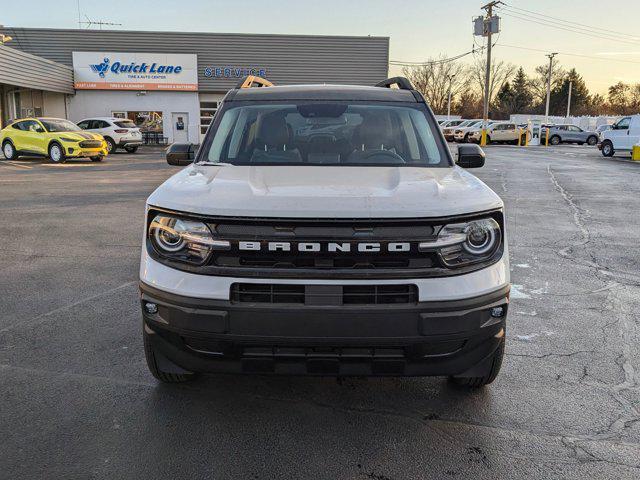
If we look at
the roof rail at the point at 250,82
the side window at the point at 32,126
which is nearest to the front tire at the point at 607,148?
the side window at the point at 32,126

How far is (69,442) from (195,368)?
758 millimetres

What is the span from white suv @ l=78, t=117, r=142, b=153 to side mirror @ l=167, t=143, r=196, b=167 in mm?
24277

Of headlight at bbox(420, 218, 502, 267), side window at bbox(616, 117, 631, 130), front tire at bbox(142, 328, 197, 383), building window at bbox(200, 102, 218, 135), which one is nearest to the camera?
headlight at bbox(420, 218, 502, 267)

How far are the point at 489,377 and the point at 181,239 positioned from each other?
190cm

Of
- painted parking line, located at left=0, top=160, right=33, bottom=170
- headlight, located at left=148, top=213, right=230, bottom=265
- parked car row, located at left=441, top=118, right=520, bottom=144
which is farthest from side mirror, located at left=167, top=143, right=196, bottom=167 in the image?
parked car row, located at left=441, top=118, right=520, bottom=144

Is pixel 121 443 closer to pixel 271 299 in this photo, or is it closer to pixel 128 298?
pixel 271 299

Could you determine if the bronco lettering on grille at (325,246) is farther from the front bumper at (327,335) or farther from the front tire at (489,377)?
the front tire at (489,377)

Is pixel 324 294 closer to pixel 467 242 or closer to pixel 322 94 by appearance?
pixel 467 242

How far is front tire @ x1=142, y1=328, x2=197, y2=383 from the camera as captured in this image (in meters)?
3.13

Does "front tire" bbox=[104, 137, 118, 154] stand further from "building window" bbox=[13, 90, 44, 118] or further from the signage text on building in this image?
the signage text on building

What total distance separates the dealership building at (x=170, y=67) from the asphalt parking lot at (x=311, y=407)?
33338 mm

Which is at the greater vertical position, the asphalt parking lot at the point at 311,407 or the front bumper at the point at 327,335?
the front bumper at the point at 327,335

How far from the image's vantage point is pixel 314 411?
3.26 meters

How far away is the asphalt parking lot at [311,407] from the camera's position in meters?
2.77
